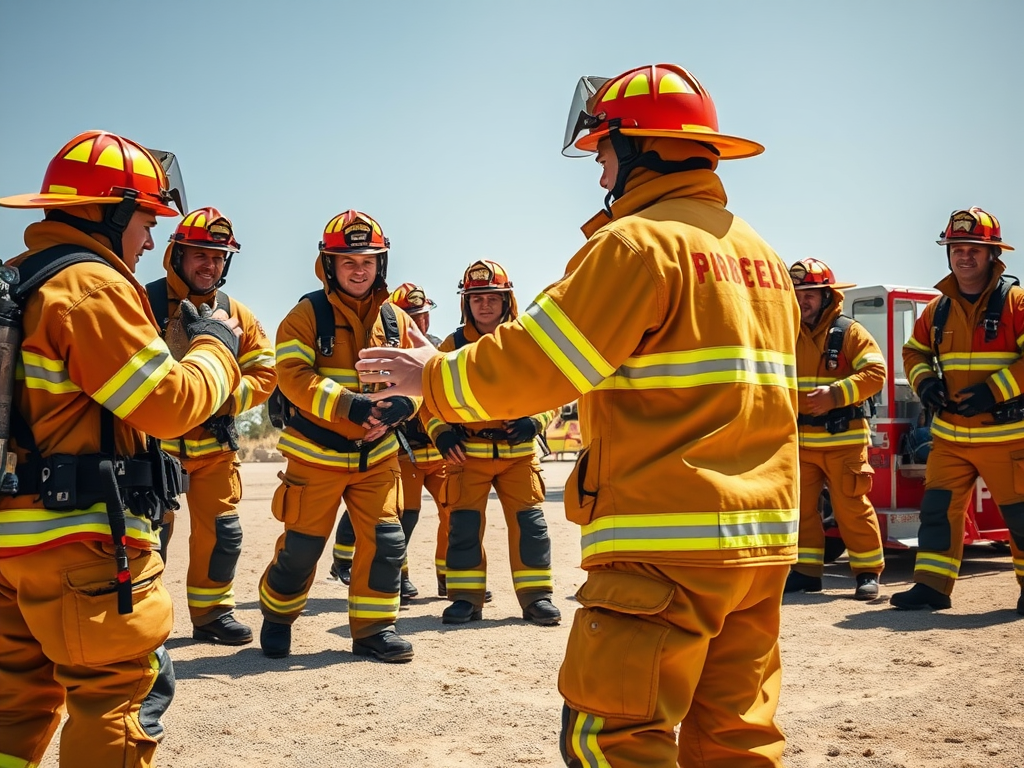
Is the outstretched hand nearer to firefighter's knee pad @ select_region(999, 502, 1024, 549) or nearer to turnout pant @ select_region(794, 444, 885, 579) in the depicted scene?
firefighter's knee pad @ select_region(999, 502, 1024, 549)

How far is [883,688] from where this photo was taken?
5160mm

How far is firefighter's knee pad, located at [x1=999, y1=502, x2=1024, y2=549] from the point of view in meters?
6.90

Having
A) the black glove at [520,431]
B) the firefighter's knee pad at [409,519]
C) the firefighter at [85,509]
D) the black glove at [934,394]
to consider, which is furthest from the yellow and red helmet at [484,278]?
the firefighter at [85,509]

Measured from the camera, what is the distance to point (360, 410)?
18.9 feet

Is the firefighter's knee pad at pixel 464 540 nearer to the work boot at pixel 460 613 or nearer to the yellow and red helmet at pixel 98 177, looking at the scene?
the work boot at pixel 460 613

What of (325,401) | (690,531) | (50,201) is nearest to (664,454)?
(690,531)

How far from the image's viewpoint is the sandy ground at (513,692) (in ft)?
14.0

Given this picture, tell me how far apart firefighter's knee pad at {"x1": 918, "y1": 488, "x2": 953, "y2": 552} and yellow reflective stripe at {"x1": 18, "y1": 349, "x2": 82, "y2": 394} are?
619cm

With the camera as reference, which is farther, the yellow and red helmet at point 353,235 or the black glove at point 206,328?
the yellow and red helmet at point 353,235

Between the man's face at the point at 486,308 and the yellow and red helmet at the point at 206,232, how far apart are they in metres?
1.88

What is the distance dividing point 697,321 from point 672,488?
483mm

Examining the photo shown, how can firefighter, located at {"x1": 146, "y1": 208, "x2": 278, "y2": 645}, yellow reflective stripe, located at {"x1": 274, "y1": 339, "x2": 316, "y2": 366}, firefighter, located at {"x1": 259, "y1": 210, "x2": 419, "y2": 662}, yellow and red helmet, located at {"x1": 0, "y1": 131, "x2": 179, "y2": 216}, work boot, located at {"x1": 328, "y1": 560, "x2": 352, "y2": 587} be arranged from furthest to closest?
work boot, located at {"x1": 328, "y1": 560, "x2": 352, "y2": 587} < firefighter, located at {"x1": 146, "y1": 208, "x2": 278, "y2": 645} < yellow reflective stripe, located at {"x1": 274, "y1": 339, "x2": 316, "y2": 366} < firefighter, located at {"x1": 259, "y1": 210, "x2": 419, "y2": 662} < yellow and red helmet, located at {"x1": 0, "y1": 131, "x2": 179, "y2": 216}

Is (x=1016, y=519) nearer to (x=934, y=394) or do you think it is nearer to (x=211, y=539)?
(x=934, y=394)

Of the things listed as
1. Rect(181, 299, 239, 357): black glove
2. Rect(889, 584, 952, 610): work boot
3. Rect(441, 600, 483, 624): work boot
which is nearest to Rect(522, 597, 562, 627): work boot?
Rect(441, 600, 483, 624): work boot
